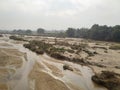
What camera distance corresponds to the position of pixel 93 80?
28031 mm

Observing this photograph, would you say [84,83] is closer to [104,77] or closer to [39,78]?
[104,77]

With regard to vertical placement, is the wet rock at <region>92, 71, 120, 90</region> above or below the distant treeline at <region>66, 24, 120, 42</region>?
→ below

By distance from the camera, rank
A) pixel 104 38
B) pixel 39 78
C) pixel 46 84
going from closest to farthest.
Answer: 1. pixel 46 84
2. pixel 39 78
3. pixel 104 38

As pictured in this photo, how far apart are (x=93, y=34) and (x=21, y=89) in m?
98.9

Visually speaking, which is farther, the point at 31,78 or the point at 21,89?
the point at 31,78

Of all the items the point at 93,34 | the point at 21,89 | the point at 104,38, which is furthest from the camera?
the point at 93,34

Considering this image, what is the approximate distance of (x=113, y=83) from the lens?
25297mm

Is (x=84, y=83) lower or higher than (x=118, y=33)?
lower

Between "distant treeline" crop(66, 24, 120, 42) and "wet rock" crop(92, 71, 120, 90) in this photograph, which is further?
"distant treeline" crop(66, 24, 120, 42)

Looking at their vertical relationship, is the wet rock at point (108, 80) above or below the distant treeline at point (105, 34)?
below

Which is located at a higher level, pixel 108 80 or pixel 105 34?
pixel 105 34

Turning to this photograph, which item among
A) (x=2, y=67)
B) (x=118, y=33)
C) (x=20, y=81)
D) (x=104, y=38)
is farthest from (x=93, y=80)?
(x=104, y=38)

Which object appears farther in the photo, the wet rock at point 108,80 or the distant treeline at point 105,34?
the distant treeline at point 105,34

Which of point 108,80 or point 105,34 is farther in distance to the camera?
point 105,34
